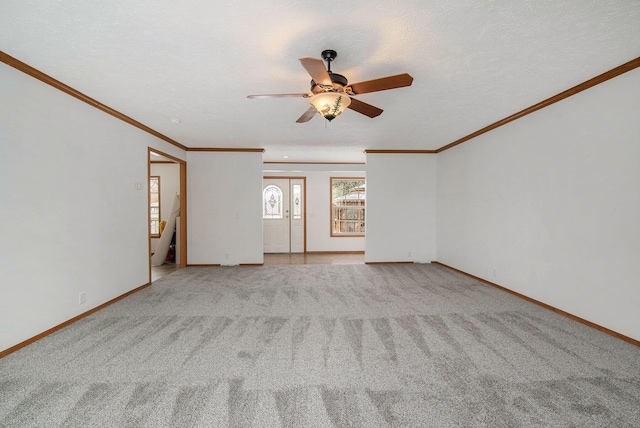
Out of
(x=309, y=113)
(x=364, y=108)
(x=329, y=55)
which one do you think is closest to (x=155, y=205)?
(x=309, y=113)

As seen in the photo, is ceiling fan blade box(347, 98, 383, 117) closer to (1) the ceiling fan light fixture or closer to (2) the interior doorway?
(1) the ceiling fan light fixture

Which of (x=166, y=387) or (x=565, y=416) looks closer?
(x=565, y=416)

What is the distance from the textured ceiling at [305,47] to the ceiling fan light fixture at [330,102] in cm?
35

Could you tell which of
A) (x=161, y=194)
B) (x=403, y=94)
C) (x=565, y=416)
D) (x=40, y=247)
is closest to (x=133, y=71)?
(x=40, y=247)

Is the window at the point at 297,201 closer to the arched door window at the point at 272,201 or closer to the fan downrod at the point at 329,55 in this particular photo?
the arched door window at the point at 272,201

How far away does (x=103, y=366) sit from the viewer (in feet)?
6.97

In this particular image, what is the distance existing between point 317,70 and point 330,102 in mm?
349

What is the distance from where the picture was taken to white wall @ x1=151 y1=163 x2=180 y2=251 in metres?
6.84

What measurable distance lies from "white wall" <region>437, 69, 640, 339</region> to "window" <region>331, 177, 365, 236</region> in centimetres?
366

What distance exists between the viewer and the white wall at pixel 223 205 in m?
5.82

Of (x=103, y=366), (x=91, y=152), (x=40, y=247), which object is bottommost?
(x=103, y=366)

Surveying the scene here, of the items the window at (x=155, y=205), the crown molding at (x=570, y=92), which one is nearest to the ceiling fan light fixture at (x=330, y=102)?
the crown molding at (x=570, y=92)

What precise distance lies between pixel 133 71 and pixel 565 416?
4.18 metres

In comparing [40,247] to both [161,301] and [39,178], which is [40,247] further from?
[161,301]
